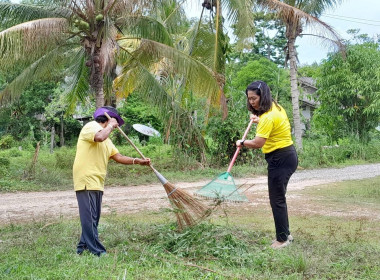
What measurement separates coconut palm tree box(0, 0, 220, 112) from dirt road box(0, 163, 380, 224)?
117 inches

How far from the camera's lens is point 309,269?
408 centimetres

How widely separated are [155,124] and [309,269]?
905 inches

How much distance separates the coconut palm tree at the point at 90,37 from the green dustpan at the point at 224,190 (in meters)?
6.57

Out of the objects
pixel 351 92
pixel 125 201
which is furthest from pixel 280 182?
pixel 351 92

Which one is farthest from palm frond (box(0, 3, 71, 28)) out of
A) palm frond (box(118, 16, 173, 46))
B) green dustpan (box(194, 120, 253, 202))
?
green dustpan (box(194, 120, 253, 202))

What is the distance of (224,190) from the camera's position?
512 cm

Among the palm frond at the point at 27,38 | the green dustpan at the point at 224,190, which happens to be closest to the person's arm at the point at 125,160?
the green dustpan at the point at 224,190

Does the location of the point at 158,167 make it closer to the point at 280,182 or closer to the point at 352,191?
the point at 352,191

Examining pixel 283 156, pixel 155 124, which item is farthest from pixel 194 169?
pixel 155 124

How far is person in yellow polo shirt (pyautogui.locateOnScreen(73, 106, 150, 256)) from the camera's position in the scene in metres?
4.56

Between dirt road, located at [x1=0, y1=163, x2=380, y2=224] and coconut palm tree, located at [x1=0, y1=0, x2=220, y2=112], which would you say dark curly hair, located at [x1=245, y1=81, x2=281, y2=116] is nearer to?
dirt road, located at [x1=0, y1=163, x2=380, y2=224]

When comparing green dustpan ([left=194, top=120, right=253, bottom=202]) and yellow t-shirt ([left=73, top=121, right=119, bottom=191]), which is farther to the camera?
green dustpan ([left=194, top=120, right=253, bottom=202])

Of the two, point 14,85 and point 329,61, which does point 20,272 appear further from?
point 329,61

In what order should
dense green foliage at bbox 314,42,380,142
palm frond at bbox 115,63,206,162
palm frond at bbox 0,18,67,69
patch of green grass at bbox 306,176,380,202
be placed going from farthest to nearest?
dense green foliage at bbox 314,42,380,142
palm frond at bbox 115,63,206,162
palm frond at bbox 0,18,67,69
patch of green grass at bbox 306,176,380,202
